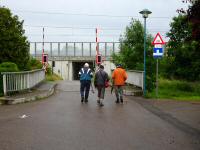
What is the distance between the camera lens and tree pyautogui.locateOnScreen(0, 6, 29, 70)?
25859mm

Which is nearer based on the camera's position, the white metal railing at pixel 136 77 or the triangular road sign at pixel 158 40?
the triangular road sign at pixel 158 40

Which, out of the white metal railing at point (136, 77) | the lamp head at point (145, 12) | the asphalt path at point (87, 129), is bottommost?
the asphalt path at point (87, 129)

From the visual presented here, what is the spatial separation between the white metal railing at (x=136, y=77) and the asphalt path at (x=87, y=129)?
6783 mm

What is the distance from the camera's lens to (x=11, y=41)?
26.1m

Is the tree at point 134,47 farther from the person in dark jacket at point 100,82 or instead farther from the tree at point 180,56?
the person in dark jacket at point 100,82

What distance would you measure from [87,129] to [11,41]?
15.4m

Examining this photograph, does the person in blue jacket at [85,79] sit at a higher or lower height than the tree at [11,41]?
lower

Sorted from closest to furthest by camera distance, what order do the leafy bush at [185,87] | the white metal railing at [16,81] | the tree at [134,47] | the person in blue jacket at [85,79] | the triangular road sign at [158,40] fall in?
1. the white metal railing at [16,81]
2. the person in blue jacket at [85,79]
3. the triangular road sign at [158,40]
4. the tree at [134,47]
5. the leafy bush at [185,87]

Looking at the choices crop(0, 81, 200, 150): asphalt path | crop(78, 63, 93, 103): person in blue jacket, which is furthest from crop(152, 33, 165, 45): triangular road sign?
crop(0, 81, 200, 150): asphalt path

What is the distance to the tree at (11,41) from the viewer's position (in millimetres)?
25859

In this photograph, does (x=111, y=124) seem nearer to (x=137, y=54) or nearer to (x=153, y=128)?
(x=153, y=128)

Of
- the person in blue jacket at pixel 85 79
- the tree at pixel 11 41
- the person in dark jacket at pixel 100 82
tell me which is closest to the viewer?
the person in dark jacket at pixel 100 82

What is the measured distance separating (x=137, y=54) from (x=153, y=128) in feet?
54.8

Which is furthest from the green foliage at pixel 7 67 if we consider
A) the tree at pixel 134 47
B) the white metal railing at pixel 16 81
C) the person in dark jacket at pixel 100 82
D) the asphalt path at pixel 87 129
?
the tree at pixel 134 47
